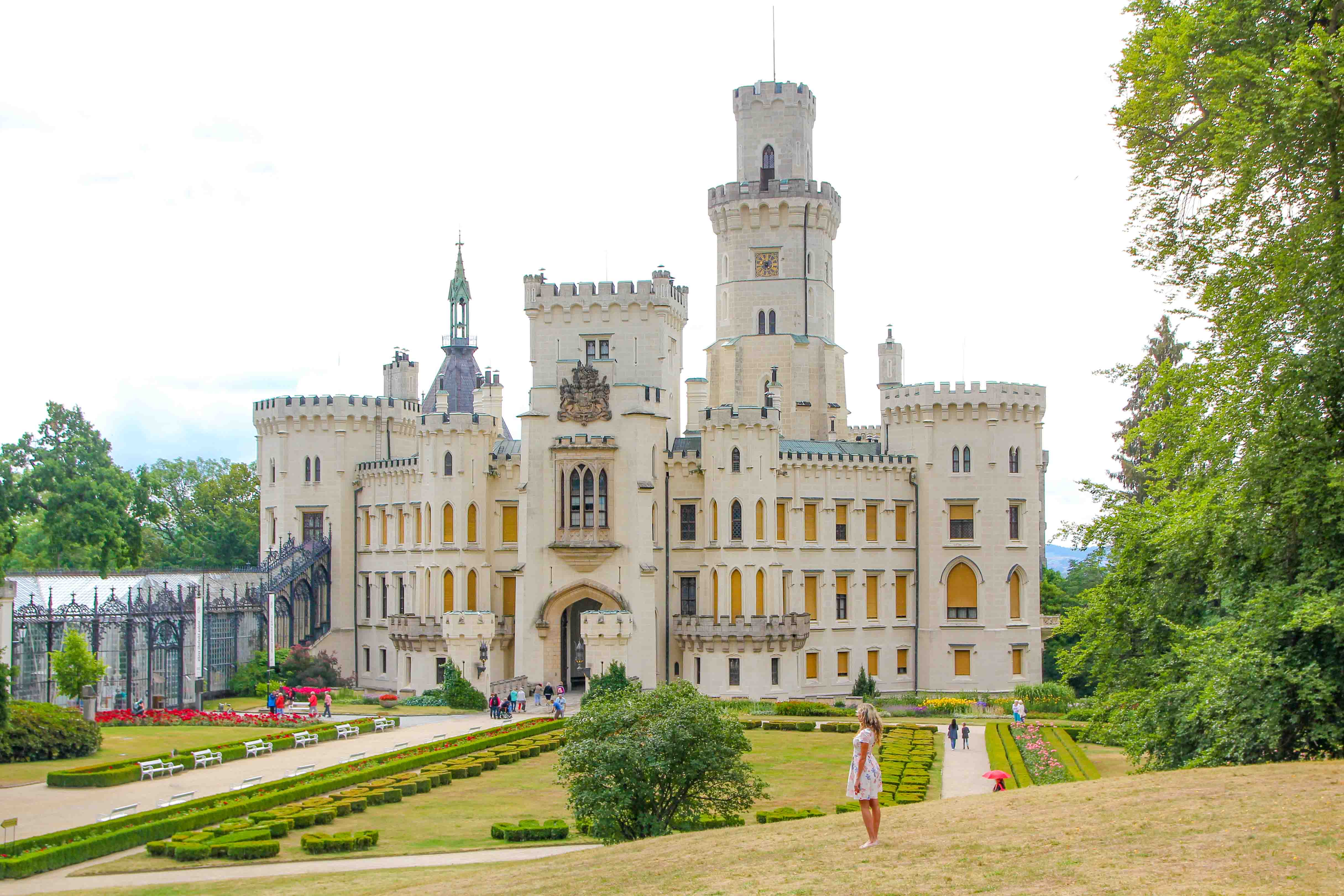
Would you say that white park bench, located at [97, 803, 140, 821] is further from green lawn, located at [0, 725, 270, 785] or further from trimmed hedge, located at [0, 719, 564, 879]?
green lawn, located at [0, 725, 270, 785]

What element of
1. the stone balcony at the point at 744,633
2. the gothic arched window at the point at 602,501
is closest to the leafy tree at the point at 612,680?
the stone balcony at the point at 744,633

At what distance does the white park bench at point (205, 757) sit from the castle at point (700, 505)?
63.1 feet

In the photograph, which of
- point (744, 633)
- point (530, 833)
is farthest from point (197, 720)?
point (530, 833)

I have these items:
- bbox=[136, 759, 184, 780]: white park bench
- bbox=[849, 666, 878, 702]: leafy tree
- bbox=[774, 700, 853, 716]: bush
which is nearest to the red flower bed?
bbox=[136, 759, 184, 780]: white park bench

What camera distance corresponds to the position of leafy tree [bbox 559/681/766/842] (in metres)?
27.1

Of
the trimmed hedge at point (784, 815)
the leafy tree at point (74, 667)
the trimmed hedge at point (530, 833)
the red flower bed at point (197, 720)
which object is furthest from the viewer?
the red flower bed at point (197, 720)

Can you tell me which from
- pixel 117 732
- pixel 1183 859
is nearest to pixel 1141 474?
pixel 117 732

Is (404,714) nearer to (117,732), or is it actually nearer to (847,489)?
(117,732)

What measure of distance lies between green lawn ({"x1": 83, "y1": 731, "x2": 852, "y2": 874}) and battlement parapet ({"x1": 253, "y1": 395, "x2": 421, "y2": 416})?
30453 millimetres

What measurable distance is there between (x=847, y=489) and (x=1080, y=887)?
49.6 m

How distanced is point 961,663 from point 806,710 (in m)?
12.7

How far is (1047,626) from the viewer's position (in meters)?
68.1

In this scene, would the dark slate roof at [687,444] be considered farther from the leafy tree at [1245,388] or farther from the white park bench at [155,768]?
the leafy tree at [1245,388]

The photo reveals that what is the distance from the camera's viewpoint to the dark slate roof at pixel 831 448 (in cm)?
6419
